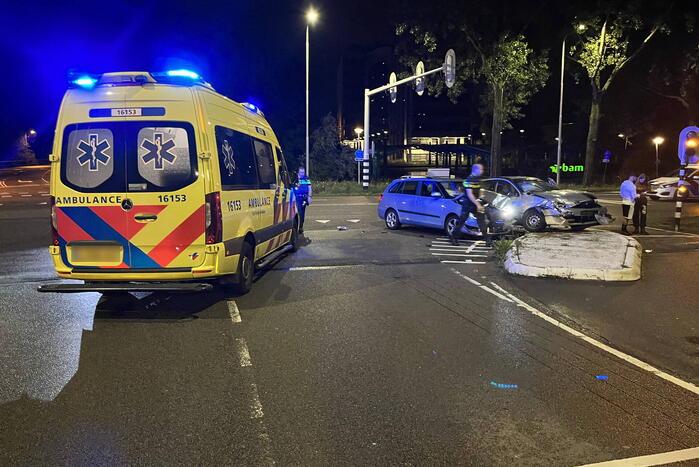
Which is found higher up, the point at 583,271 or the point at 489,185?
the point at 489,185

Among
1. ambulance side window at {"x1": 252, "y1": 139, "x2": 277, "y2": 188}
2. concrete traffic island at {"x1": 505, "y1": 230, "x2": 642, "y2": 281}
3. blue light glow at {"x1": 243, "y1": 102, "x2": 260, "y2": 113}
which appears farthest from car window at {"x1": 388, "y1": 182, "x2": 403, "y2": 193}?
blue light glow at {"x1": 243, "y1": 102, "x2": 260, "y2": 113}

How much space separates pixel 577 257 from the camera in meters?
9.71

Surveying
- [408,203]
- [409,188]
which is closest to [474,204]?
[408,203]

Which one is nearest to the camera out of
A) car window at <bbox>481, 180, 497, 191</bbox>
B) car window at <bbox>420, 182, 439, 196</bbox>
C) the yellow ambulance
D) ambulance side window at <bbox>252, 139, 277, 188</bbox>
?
the yellow ambulance

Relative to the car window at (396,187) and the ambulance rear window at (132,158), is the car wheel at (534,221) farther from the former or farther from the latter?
the ambulance rear window at (132,158)

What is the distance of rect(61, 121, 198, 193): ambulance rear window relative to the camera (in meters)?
6.43

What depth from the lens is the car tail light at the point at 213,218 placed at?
21.3 ft

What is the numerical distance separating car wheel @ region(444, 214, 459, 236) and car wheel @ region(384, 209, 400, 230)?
6.58 feet

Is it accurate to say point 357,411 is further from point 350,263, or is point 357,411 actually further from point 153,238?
point 350,263

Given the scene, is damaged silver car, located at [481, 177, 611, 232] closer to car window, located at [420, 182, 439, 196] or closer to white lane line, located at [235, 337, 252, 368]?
car window, located at [420, 182, 439, 196]

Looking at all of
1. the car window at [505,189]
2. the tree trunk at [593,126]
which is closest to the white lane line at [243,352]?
the car window at [505,189]

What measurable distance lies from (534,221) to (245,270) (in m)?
9.33

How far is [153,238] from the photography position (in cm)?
644

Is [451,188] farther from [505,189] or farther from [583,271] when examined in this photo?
[583,271]
